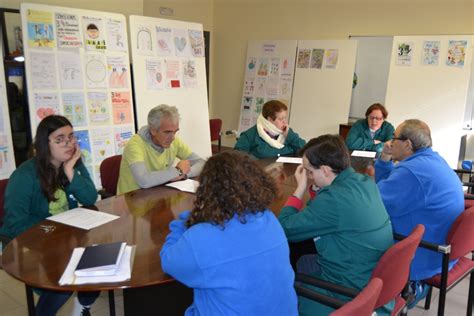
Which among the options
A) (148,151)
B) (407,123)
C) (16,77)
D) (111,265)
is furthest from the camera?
(16,77)

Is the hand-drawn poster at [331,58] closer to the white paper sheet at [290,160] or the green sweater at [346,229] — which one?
the white paper sheet at [290,160]

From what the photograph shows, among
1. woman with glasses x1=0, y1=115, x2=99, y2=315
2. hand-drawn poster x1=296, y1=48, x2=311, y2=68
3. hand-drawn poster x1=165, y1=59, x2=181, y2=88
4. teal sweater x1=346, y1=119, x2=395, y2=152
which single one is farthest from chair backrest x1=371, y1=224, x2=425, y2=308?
hand-drawn poster x1=296, y1=48, x2=311, y2=68

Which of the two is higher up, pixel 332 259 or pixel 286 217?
pixel 286 217

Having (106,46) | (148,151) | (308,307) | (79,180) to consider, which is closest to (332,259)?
(308,307)

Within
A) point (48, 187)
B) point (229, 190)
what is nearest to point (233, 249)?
point (229, 190)

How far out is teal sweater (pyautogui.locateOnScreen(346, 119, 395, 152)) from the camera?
13.1 feet

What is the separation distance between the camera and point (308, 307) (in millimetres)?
1735

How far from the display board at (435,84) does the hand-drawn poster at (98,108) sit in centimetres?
342

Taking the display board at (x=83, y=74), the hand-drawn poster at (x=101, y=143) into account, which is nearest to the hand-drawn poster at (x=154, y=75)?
the display board at (x=83, y=74)

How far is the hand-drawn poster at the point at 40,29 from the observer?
3.59m

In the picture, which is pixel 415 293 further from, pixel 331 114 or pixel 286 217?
pixel 331 114

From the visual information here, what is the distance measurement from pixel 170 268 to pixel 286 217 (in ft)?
2.24

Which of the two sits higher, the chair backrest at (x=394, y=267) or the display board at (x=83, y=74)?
the display board at (x=83, y=74)

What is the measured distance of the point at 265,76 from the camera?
6438 mm
